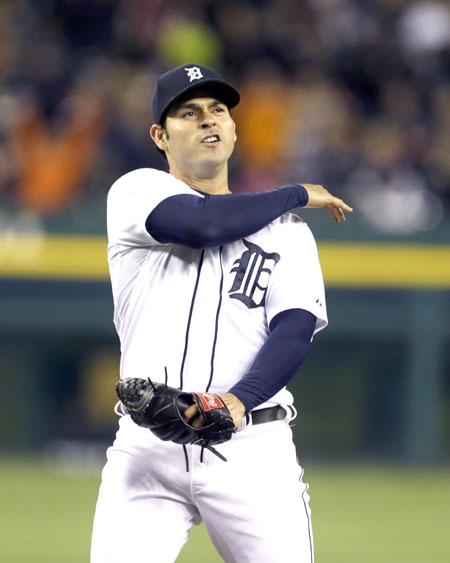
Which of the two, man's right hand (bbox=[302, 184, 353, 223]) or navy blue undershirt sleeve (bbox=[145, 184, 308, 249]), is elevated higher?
man's right hand (bbox=[302, 184, 353, 223])

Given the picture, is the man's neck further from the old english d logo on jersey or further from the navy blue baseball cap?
the old english d logo on jersey

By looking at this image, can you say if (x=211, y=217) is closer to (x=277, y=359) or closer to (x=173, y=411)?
(x=277, y=359)

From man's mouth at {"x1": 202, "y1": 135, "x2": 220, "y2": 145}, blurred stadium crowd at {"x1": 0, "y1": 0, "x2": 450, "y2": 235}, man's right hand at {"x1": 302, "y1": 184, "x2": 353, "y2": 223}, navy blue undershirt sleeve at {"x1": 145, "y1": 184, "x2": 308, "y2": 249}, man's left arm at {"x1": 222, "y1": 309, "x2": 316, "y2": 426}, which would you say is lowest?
man's left arm at {"x1": 222, "y1": 309, "x2": 316, "y2": 426}

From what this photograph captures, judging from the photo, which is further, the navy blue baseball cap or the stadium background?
the stadium background

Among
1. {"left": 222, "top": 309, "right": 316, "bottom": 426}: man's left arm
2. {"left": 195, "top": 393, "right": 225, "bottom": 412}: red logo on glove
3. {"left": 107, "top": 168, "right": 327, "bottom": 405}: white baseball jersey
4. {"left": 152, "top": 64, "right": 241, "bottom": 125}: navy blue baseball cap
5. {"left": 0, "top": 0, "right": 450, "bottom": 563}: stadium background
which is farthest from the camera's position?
{"left": 0, "top": 0, "right": 450, "bottom": 563}: stadium background

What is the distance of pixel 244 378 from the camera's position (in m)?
3.17

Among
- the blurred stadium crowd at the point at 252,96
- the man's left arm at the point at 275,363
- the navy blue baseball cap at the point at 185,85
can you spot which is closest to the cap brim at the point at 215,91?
the navy blue baseball cap at the point at 185,85

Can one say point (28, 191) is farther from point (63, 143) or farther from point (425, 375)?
point (425, 375)

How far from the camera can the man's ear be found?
142 inches

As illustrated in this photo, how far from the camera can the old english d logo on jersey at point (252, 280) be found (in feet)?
10.9

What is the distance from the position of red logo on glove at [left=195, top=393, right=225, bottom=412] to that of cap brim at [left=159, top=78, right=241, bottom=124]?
973mm

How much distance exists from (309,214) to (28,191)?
2.53m

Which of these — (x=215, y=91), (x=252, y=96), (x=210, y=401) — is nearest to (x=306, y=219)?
(x=252, y=96)

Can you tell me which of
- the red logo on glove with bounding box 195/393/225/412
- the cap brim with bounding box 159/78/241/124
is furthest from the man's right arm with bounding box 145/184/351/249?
the red logo on glove with bounding box 195/393/225/412
